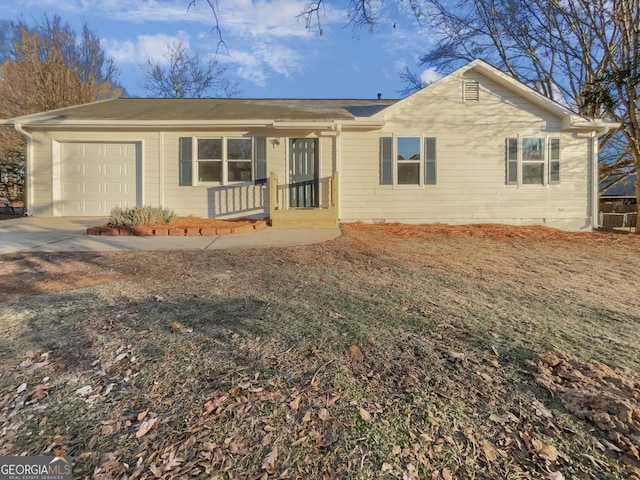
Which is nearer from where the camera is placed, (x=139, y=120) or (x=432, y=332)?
(x=432, y=332)

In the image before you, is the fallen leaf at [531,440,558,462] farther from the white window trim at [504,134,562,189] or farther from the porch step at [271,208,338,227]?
the white window trim at [504,134,562,189]

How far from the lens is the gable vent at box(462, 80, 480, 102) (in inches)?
379

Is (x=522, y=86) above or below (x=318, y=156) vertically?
above

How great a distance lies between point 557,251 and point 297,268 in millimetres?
4975

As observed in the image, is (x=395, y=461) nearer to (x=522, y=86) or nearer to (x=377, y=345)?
(x=377, y=345)

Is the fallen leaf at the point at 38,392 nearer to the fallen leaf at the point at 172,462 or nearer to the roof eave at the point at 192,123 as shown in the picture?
the fallen leaf at the point at 172,462

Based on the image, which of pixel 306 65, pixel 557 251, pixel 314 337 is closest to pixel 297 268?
pixel 314 337

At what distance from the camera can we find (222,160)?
9453 millimetres

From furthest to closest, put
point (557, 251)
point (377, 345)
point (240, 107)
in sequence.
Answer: point (240, 107), point (557, 251), point (377, 345)

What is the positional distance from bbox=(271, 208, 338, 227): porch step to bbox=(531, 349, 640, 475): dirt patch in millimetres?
6360

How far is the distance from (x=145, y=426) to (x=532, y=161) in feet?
35.8

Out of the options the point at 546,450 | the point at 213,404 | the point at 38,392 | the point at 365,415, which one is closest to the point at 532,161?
the point at 546,450

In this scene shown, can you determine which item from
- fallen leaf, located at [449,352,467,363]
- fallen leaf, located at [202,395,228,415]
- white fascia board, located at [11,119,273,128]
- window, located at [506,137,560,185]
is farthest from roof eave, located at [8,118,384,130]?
fallen leaf, located at [202,395,228,415]

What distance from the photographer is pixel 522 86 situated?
9.29m
